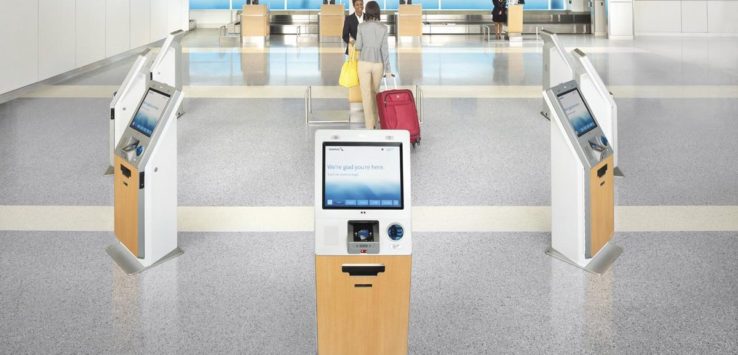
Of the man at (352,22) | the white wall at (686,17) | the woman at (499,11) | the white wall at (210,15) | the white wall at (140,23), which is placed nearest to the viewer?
the man at (352,22)

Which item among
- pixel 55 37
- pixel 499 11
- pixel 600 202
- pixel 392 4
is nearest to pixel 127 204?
pixel 600 202

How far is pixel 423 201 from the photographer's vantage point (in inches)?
331

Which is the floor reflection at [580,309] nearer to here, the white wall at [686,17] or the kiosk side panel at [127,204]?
the kiosk side panel at [127,204]

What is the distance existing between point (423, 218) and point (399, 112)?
11.5 ft

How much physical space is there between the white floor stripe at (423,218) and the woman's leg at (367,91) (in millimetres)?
3936

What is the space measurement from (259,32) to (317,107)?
1811cm

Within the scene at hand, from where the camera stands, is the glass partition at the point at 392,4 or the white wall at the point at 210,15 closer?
the white wall at the point at 210,15

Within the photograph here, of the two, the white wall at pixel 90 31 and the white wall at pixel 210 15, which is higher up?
the white wall at pixel 210 15

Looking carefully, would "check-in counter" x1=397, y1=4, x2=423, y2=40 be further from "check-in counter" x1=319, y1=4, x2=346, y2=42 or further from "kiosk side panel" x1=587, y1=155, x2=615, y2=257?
"kiosk side panel" x1=587, y1=155, x2=615, y2=257

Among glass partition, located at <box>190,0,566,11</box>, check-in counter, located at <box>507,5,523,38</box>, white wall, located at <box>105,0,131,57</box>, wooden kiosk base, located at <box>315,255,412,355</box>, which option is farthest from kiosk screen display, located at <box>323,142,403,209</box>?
glass partition, located at <box>190,0,566,11</box>

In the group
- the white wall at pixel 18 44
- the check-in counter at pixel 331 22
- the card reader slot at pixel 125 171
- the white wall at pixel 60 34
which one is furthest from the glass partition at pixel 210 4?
the card reader slot at pixel 125 171

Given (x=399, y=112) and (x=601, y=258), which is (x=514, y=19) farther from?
(x=601, y=258)

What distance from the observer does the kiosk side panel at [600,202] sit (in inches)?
245

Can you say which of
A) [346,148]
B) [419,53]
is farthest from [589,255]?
[419,53]
